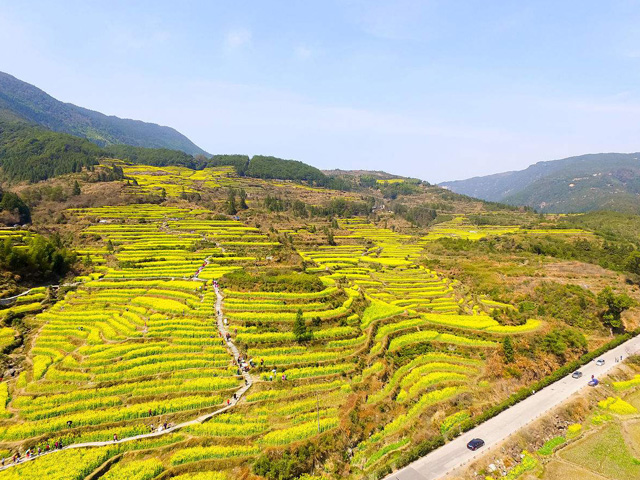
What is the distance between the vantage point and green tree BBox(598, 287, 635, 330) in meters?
48.0

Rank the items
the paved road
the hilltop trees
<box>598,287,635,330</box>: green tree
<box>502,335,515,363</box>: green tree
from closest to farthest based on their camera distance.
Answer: the paved road
<box>502,335,515,363</box>: green tree
the hilltop trees
<box>598,287,635,330</box>: green tree

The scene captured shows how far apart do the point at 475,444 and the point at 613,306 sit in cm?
4097

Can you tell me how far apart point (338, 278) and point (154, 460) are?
39424 mm

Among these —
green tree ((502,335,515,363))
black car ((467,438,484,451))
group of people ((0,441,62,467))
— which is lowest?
group of people ((0,441,62,467))

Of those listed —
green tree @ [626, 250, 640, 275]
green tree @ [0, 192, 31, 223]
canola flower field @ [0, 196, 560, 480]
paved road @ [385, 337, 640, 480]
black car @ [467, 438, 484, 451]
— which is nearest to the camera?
canola flower field @ [0, 196, 560, 480]

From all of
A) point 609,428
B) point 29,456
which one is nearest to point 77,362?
point 29,456

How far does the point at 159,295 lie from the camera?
43.2m

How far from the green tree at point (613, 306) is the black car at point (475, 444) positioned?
3829 centimetres

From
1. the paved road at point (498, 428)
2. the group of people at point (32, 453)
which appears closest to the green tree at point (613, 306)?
the paved road at point (498, 428)

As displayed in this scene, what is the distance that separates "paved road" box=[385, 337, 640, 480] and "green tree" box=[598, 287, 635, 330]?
10369 mm

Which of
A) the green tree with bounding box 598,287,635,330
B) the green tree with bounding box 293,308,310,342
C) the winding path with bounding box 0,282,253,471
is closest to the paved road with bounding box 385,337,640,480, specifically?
the green tree with bounding box 598,287,635,330

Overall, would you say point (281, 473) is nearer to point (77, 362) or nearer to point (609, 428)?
point (77, 362)

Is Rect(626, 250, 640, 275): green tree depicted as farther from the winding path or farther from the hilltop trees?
the hilltop trees

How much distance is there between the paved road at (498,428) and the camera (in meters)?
24.4
